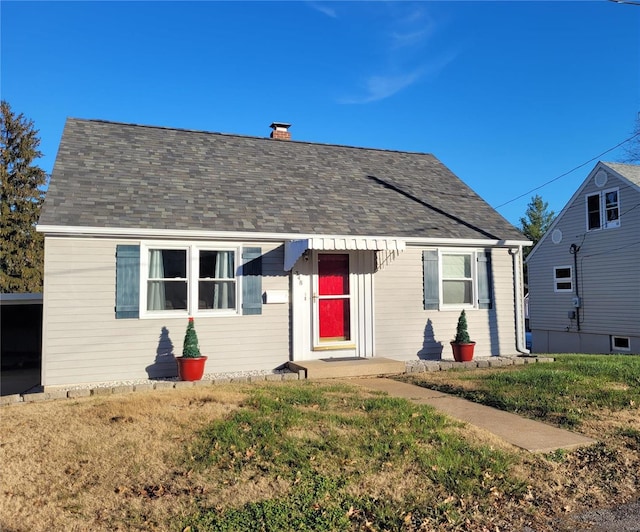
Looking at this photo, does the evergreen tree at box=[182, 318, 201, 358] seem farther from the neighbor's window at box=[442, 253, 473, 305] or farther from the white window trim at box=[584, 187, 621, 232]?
the white window trim at box=[584, 187, 621, 232]

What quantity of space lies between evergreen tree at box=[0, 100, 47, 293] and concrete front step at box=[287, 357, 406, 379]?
Result: 81.5ft

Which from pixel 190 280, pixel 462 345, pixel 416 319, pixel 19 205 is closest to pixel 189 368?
pixel 190 280

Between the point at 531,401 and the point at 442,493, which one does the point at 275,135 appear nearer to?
the point at 531,401

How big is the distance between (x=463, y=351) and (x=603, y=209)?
12.4m

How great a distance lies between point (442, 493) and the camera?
13.0 ft

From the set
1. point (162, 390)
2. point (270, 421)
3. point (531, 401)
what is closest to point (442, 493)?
point (270, 421)

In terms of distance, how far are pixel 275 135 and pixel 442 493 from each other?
1228 cm

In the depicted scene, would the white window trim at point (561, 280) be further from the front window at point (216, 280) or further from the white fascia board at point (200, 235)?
the front window at point (216, 280)

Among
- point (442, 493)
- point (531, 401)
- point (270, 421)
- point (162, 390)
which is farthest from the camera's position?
point (162, 390)

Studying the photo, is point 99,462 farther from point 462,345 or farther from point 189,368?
point 462,345

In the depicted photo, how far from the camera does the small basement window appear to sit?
59.8ft

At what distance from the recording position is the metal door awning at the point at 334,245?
9109 millimetres

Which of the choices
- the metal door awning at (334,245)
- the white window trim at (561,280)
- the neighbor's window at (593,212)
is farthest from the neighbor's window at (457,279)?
the white window trim at (561,280)

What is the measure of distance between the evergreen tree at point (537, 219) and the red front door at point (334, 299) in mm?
41125
